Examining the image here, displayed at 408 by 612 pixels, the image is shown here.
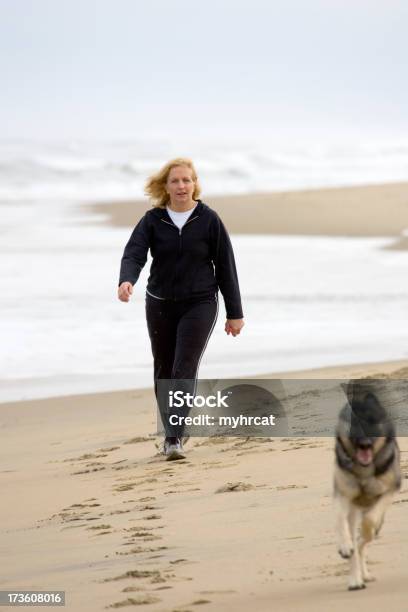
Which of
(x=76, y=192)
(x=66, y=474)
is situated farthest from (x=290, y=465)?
(x=76, y=192)

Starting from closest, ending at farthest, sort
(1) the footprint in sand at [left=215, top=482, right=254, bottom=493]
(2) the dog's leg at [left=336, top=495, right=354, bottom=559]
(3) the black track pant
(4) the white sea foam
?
(2) the dog's leg at [left=336, top=495, right=354, bottom=559]
(1) the footprint in sand at [left=215, top=482, right=254, bottom=493]
(3) the black track pant
(4) the white sea foam

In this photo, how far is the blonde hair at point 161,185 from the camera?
23.4ft

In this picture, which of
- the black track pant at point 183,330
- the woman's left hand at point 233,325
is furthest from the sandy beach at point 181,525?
the woman's left hand at point 233,325

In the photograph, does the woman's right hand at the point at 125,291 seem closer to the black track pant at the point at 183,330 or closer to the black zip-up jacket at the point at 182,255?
the black zip-up jacket at the point at 182,255

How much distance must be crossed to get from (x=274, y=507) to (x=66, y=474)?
1.85 meters

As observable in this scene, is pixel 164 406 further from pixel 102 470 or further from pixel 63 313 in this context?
pixel 63 313

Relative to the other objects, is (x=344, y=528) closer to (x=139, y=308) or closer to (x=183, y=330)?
(x=183, y=330)

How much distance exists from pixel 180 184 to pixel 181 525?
222 centimetres

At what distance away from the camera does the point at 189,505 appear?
6.04 m

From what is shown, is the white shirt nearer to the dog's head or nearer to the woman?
the woman

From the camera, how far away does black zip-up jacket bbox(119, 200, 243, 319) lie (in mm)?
7082

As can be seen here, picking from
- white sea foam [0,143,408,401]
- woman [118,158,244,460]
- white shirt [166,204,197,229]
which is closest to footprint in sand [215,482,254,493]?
woman [118,158,244,460]

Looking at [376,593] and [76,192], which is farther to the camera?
[76,192]

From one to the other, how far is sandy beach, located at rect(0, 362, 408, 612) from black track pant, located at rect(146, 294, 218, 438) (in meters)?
0.47
